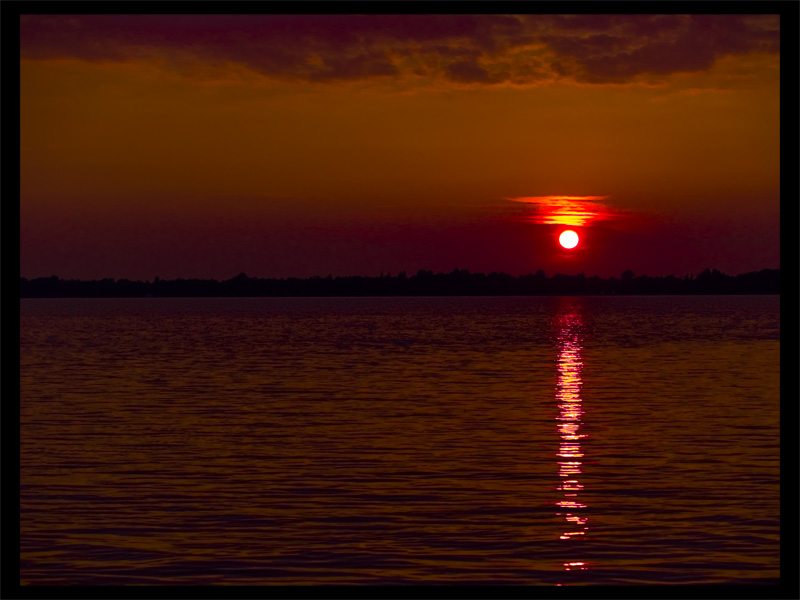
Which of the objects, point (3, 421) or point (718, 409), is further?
point (718, 409)

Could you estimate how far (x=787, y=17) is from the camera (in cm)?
1071

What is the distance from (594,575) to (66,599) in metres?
7.22

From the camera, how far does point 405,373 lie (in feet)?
164

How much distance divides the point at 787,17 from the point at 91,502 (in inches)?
552

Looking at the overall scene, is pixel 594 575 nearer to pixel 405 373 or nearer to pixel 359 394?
pixel 359 394

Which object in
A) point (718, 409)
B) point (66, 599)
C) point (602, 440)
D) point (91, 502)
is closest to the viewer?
point (66, 599)

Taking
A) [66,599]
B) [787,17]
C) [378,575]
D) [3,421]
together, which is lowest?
[378,575]

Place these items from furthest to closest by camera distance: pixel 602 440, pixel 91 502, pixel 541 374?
pixel 541 374
pixel 602 440
pixel 91 502

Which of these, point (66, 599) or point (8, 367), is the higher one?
Answer: point (8, 367)

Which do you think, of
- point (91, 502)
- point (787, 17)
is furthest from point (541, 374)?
point (787, 17)

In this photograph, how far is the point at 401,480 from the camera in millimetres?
20797

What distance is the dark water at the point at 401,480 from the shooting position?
14.8m

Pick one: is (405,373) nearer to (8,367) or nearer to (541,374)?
(541,374)

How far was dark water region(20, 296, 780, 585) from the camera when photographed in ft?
48.6
